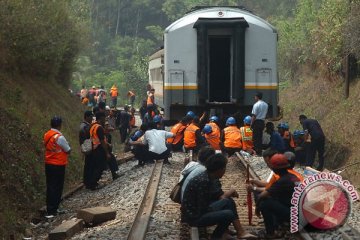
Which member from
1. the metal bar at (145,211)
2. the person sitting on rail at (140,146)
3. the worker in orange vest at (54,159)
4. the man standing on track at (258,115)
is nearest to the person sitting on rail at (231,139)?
the man standing on track at (258,115)

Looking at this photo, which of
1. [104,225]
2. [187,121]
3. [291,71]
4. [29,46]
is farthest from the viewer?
[291,71]

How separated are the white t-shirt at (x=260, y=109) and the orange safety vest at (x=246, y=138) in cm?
45

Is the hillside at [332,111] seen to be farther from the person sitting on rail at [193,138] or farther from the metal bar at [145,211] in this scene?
the metal bar at [145,211]

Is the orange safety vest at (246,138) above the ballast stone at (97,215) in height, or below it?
above

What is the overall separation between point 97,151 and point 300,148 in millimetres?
5276

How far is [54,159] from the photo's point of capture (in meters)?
10.2

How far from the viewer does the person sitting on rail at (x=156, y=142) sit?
1421 centimetres

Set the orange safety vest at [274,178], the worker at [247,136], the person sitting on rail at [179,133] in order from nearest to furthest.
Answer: the orange safety vest at [274,178] < the person sitting on rail at [179,133] < the worker at [247,136]

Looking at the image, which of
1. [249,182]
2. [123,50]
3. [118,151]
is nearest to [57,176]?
[249,182]

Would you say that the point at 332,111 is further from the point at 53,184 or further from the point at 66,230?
the point at 66,230

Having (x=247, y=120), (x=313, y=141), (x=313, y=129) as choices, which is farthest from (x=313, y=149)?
(x=247, y=120)

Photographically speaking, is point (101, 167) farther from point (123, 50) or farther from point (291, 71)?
point (123, 50)

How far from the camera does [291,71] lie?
106 ft

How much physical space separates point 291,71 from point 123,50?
36.7 m
